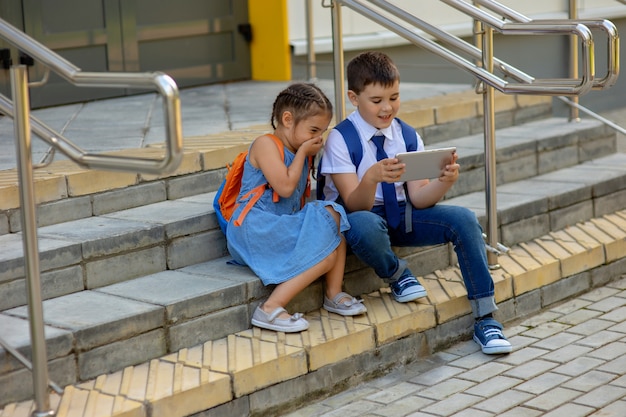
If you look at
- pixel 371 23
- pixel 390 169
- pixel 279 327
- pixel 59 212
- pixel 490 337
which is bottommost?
pixel 490 337

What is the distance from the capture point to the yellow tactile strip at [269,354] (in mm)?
3211

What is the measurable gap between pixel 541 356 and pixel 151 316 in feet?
5.07

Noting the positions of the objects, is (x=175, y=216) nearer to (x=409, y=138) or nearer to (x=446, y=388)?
(x=409, y=138)

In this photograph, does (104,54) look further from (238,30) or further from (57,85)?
(238,30)

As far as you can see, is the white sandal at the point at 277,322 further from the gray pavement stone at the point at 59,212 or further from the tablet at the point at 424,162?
the gray pavement stone at the point at 59,212

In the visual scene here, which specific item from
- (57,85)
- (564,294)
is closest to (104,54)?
(57,85)

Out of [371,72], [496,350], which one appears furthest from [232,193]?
[496,350]

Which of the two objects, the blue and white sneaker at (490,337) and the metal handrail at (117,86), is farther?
the blue and white sneaker at (490,337)

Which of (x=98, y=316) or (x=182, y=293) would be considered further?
(x=182, y=293)

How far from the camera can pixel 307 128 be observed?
3910 millimetres

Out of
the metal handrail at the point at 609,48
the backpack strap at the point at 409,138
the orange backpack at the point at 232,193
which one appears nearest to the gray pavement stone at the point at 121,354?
the orange backpack at the point at 232,193

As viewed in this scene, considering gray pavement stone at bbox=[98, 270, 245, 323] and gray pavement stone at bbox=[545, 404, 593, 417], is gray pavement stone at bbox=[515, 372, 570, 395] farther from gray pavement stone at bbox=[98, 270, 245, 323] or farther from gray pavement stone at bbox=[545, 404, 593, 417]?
gray pavement stone at bbox=[98, 270, 245, 323]

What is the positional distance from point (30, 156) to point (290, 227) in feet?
3.86

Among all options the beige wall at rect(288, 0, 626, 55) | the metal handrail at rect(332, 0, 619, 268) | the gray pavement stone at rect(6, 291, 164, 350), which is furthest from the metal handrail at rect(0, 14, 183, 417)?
the beige wall at rect(288, 0, 626, 55)
